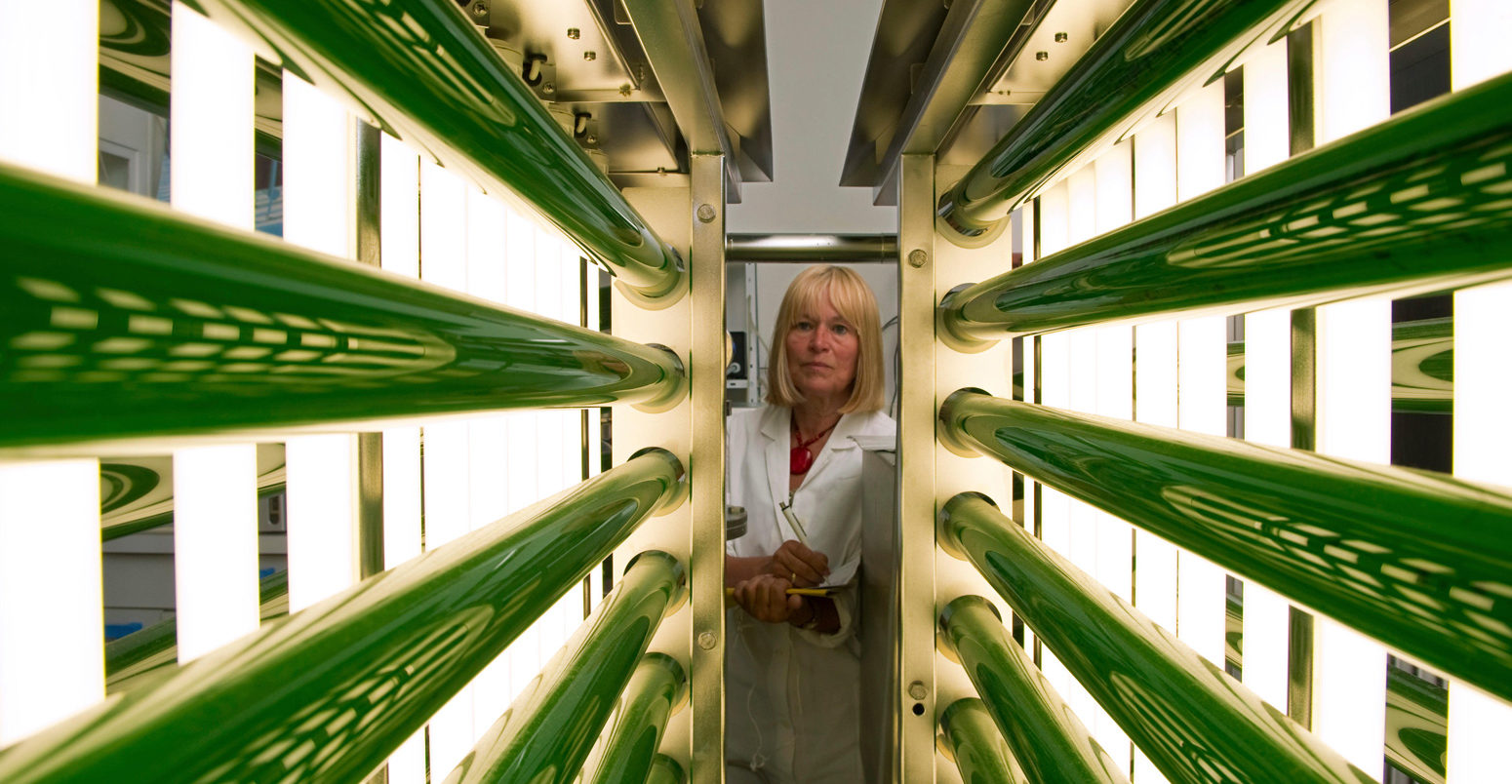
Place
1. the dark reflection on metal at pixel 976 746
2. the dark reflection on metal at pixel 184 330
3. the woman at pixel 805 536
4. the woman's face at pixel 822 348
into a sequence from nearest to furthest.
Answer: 1. the dark reflection on metal at pixel 184 330
2. the dark reflection on metal at pixel 976 746
3. the woman at pixel 805 536
4. the woman's face at pixel 822 348

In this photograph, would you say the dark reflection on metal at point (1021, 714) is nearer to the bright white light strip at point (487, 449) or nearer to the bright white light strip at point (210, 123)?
the bright white light strip at point (487, 449)

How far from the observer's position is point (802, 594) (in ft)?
5.28

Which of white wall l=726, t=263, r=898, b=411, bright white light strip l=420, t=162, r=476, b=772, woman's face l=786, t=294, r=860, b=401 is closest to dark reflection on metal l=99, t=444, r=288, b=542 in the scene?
bright white light strip l=420, t=162, r=476, b=772

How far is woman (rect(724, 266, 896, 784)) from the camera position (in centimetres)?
173

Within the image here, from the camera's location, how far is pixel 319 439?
0.30 meters

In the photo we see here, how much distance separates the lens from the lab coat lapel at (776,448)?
6.53ft

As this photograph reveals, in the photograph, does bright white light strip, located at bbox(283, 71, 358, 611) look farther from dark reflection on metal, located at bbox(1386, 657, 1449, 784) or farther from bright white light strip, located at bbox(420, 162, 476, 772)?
dark reflection on metal, located at bbox(1386, 657, 1449, 784)

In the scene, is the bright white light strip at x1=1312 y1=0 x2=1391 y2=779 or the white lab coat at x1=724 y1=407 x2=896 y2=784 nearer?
the bright white light strip at x1=1312 y1=0 x2=1391 y2=779

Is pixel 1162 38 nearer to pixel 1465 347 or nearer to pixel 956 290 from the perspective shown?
pixel 1465 347

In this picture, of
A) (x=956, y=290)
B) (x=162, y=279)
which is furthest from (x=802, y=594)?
(x=162, y=279)

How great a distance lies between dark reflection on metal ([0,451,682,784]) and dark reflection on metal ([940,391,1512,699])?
21cm

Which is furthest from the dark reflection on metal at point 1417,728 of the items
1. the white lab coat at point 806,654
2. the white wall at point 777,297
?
the white wall at point 777,297

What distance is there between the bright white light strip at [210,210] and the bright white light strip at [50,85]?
55 millimetres

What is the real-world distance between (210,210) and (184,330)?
141 millimetres
